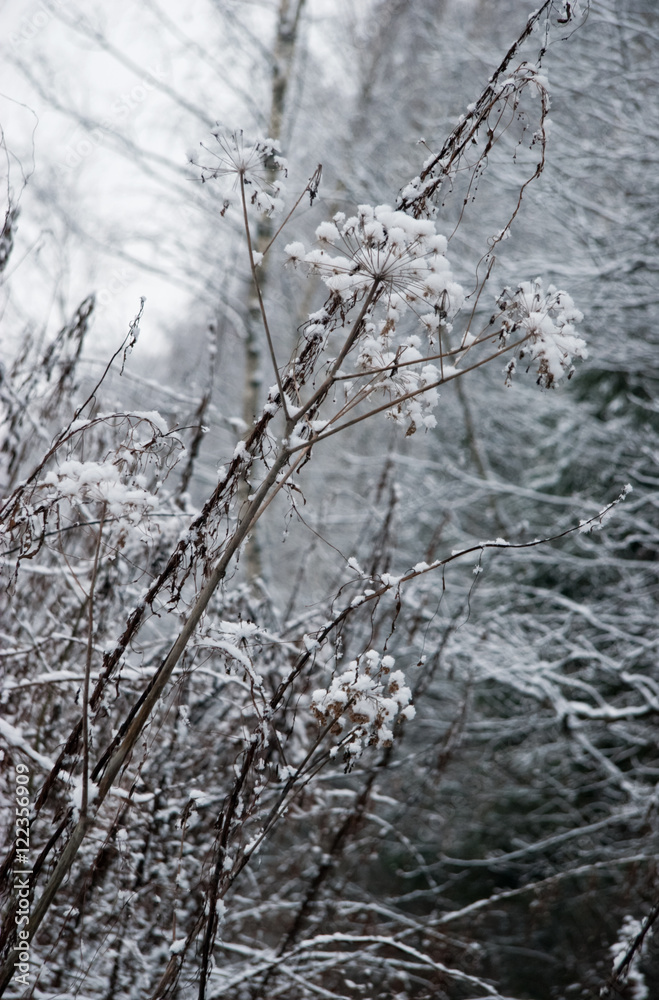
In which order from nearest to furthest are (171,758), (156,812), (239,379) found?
(156,812)
(171,758)
(239,379)

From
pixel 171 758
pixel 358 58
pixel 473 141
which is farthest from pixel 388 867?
pixel 358 58

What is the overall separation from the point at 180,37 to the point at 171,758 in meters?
5.96

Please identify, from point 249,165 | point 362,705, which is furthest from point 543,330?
point 362,705

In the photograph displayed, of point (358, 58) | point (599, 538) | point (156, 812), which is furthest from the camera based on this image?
point (358, 58)

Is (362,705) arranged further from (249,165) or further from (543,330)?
(249,165)

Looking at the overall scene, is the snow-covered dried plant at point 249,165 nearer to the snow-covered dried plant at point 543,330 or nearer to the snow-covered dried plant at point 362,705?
the snow-covered dried plant at point 543,330

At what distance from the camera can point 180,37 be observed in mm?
5570

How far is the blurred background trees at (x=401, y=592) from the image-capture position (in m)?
2.10

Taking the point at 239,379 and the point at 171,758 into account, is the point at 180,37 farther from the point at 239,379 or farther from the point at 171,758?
the point at 239,379

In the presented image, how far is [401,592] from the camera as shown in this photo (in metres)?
2.05

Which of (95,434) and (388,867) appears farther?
(388,867)

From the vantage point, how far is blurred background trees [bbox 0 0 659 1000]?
2.10m

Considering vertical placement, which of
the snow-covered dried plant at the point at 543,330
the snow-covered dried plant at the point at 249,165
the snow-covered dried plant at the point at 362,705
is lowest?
the snow-covered dried plant at the point at 362,705

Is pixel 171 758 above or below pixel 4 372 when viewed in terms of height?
below
